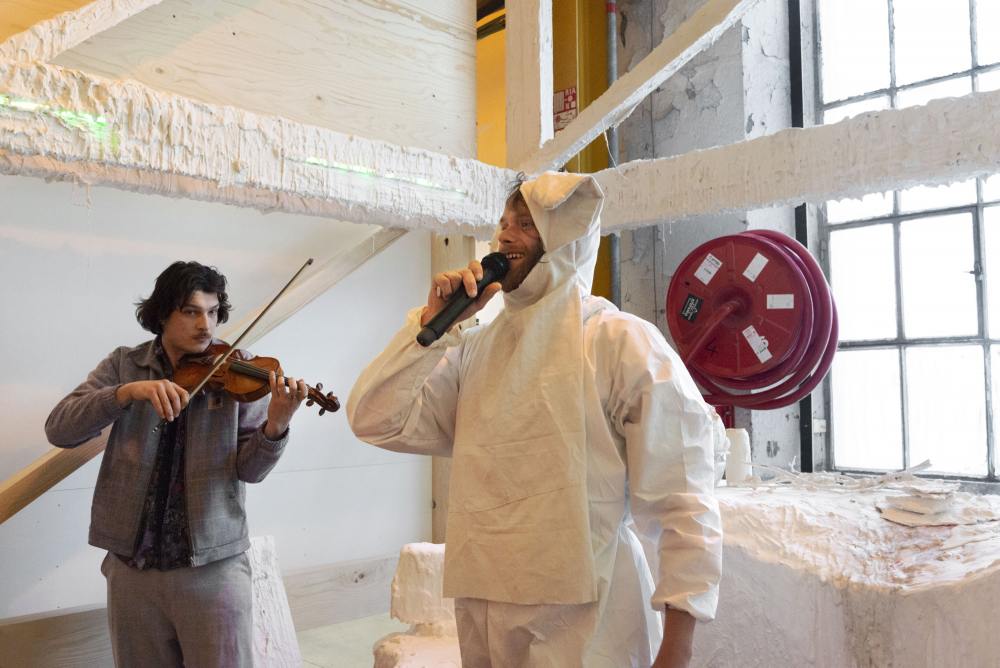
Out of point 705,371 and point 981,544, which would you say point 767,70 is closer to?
point 705,371

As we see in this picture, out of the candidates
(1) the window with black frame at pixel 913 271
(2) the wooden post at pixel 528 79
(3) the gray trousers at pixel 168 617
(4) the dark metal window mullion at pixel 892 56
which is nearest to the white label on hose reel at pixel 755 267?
(1) the window with black frame at pixel 913 271

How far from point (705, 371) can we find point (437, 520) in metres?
1.52

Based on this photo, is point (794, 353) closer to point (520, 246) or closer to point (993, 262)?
point (993, 262)

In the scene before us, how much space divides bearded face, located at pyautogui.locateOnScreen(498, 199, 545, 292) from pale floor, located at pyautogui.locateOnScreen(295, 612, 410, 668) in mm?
1968

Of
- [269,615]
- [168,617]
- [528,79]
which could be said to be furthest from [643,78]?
[269,615]

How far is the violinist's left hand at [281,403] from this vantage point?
1878 mm

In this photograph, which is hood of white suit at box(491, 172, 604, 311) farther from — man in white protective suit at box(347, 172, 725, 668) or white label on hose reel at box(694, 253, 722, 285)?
white label on hose reel at box(694, 253, 722, 285)

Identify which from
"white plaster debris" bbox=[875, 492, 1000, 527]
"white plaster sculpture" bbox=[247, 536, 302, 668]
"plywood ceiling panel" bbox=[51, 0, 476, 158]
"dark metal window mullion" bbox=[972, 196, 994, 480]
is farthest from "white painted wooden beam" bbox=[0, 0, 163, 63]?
"dark metal window mullion" bbox=[972, 196, 994, 480]

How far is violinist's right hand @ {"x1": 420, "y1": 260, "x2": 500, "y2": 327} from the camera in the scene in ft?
4.48

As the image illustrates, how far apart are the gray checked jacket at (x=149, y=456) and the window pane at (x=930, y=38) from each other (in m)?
3.21

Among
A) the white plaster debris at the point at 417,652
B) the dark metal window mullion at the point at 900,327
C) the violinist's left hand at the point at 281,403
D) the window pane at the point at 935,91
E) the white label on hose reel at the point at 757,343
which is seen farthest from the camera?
the dark metal window mullion at the point at 900,327

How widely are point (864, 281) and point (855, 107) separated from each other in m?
0.83

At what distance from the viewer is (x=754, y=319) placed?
9.21 ft

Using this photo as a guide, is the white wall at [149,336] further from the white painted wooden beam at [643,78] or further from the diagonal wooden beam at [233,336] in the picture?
the white painted wooden beam at [643,78]
